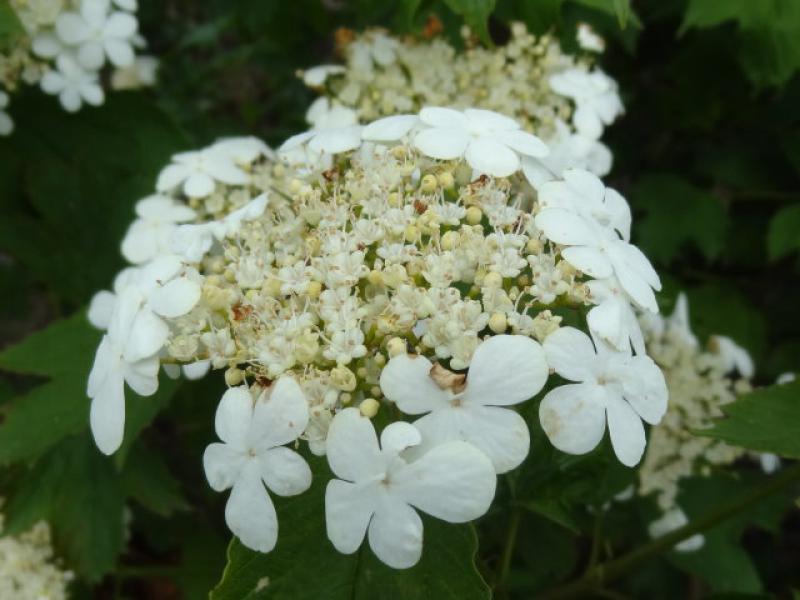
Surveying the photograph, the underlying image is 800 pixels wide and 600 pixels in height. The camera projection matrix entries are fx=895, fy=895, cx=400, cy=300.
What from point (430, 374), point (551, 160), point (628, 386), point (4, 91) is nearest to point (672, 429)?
point (551, 160)

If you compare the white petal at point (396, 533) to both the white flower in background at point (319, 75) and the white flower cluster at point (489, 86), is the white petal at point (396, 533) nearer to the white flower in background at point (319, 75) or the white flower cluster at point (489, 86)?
the white flower cluster at point (489, 86)

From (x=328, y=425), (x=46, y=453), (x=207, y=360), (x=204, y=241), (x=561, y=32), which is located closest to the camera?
(x=328, y=425)

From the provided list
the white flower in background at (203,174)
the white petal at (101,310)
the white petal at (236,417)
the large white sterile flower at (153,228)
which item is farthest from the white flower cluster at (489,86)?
the white petal at (236,417)

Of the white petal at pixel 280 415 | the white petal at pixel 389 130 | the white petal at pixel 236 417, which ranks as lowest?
the white petal at pixel 236 417

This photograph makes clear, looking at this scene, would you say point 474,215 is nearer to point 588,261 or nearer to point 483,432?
point 588,261

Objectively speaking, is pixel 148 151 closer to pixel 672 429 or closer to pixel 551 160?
pixel 551 160

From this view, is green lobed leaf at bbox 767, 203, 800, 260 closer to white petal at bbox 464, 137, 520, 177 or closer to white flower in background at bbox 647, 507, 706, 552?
white flower in background at bbox 647, 507, 706, 552
